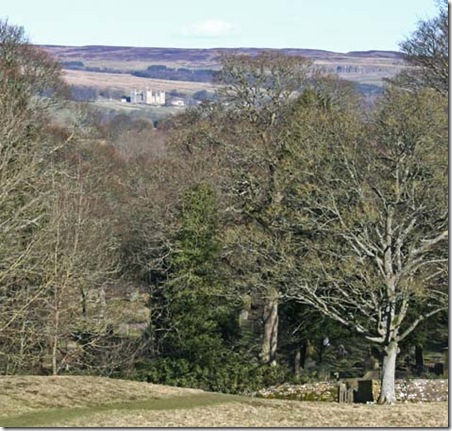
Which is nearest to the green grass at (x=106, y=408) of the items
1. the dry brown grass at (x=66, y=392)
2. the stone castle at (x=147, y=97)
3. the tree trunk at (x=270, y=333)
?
the dry brown grass at (x=66, y=392)

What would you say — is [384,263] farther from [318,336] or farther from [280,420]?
[280,420]

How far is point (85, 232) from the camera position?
33531 millimetres

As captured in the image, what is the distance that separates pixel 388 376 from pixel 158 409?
30.7 feet

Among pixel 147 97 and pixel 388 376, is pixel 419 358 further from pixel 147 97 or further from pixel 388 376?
pixel 147 97

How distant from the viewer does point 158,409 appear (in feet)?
59.7

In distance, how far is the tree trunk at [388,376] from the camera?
2514cm

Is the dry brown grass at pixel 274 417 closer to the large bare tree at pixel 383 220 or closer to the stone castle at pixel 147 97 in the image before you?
the large bare tree at pixel 383 220

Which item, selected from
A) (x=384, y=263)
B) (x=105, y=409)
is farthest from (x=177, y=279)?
(x=105, y=409)

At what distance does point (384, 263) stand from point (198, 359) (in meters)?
7.10

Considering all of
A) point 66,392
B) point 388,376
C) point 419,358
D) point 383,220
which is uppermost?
point 383,220

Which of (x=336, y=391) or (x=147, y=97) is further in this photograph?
(x=147, y=97)

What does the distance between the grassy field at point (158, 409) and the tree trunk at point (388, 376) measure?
17.3ft

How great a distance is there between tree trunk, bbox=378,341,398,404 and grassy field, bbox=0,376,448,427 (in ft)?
17.3

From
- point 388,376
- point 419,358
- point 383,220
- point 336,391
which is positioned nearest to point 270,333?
point 419,358
